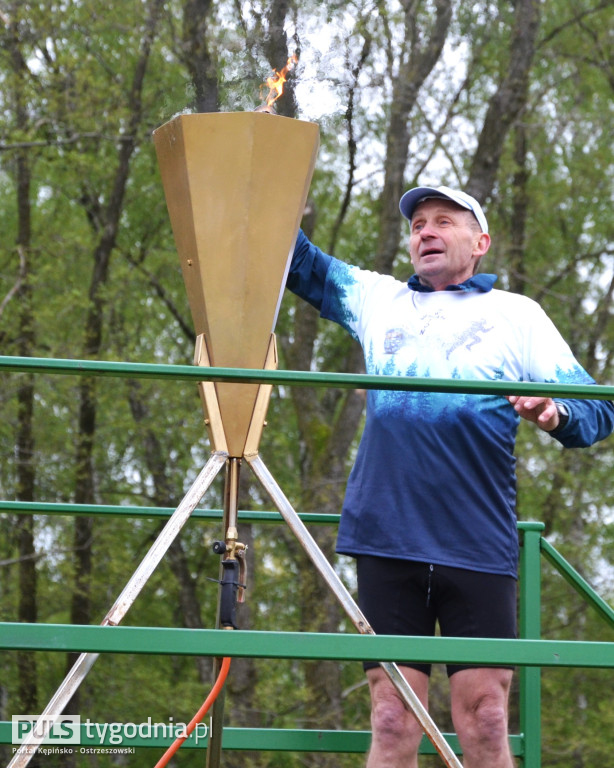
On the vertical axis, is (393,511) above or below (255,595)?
above

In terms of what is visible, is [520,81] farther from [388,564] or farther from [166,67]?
[388,564]

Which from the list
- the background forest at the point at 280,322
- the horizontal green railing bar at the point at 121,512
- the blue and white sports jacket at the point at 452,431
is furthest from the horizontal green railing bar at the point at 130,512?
the background forest at the point at 280,322

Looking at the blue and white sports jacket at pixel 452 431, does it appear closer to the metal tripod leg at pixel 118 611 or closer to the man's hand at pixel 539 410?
the man's hand at pixel 539 410

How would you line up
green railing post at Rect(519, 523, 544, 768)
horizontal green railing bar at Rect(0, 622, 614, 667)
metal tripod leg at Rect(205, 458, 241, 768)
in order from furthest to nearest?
green railing post at Rect(519, 523, 544, 768) < metal tripod leg at Rect(205, 458, 241, 768) < horizontal green railing bar at Rect(0, 622, 614, 667)

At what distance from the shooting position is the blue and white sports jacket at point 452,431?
306 centimetres

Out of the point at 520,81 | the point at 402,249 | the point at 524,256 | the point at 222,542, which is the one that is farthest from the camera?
the point at 524,256

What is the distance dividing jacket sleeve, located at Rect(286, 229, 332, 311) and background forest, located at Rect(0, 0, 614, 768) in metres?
5.55

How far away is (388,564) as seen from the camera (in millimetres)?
3078

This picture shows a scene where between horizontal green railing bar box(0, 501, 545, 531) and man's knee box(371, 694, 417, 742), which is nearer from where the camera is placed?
man's knee box(371, 694, 417, 742)

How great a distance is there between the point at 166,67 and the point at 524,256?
5.56 meters

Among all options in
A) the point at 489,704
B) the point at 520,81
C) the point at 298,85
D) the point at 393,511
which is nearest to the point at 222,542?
the point at 393,511

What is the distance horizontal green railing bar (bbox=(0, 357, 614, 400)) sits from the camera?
2.57 metres

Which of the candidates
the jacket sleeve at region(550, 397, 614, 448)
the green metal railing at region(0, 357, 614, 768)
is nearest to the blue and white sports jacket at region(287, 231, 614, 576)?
the jacket sleeve at region(550, 397, 614, 448)

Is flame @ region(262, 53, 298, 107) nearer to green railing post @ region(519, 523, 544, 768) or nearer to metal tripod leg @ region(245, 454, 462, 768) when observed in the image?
metal tripod leg @ region(245, 454, 462, 768)
